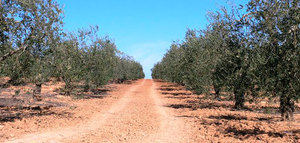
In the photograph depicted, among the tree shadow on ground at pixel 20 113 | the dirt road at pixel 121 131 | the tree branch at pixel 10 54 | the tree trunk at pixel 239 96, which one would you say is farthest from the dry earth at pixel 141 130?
the tree branch at pixel 10 54

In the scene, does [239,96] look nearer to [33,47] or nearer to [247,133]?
[247,133]

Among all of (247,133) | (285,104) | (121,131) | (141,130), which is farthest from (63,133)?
(285,104)

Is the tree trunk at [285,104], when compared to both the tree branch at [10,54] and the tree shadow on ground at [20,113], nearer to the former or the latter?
the tree branch at [10,54]

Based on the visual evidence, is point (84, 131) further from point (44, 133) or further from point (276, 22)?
point (276, 22)

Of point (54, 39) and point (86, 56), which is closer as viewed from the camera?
point (54, 39)

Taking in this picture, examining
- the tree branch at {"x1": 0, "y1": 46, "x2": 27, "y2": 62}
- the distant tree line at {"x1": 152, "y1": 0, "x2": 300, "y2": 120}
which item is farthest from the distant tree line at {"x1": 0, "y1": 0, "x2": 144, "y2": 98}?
the distant tree line at {"x1": 152, "y1": 0, "x2": 300, "y2": 120}

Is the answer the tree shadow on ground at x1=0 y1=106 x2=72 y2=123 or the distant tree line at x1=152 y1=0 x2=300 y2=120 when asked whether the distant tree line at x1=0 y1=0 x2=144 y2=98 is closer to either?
the tree shadow on ground at x1=0 y1=106 x2=72 y2=123

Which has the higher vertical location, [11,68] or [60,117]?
[11,68]

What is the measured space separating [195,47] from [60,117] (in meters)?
16.3

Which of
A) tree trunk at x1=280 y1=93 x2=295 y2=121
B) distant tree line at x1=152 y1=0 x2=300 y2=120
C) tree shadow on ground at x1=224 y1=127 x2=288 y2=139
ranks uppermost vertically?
distant tree line at x1=152 y1=0 x2=300 y2=120

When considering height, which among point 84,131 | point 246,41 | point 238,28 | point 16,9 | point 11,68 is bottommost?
point 84,131

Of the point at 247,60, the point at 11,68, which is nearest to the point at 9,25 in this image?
the point at 11,68

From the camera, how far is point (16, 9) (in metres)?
14.0

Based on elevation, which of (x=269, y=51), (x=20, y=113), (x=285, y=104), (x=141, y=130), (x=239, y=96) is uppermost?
(x=269, y=51)
